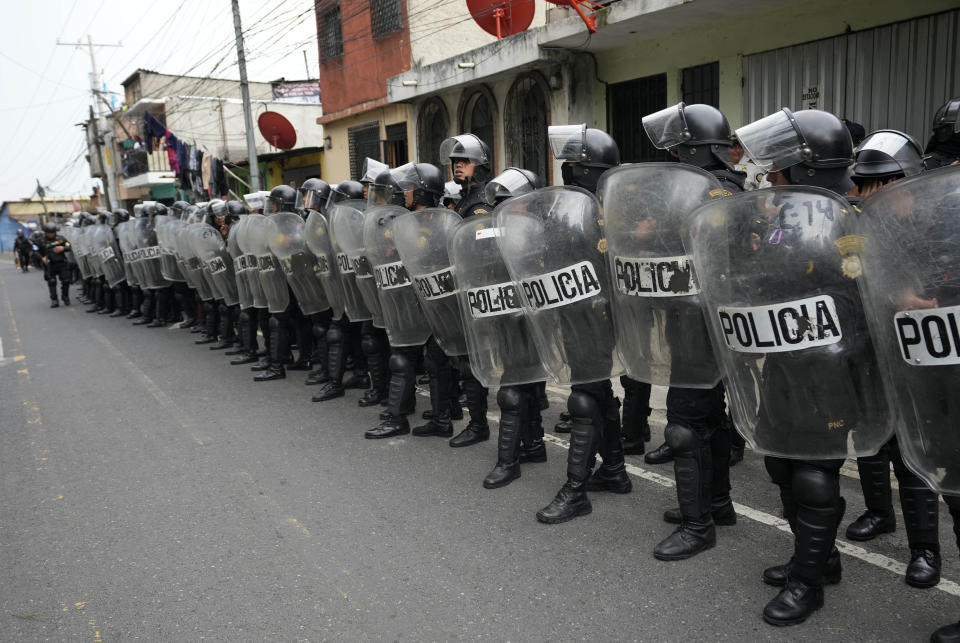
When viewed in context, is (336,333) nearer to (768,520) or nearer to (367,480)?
(367,480)

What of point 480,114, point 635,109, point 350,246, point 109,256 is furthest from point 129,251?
point 635,109

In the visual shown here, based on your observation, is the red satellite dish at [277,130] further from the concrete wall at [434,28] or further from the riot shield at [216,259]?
the riot shield at [216,259]

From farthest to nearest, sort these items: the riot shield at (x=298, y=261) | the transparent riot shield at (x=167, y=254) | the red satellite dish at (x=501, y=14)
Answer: the red satellite dish at (x=501, y=14)
the transparent riot shield at (x=167, y=254)
the riot shield at (x=298, y=261)

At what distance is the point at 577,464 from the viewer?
354 cm

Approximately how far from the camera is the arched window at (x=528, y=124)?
449 inches

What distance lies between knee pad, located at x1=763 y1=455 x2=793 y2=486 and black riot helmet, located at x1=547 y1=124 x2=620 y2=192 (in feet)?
5.44

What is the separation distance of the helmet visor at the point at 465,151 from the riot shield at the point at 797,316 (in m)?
2.31

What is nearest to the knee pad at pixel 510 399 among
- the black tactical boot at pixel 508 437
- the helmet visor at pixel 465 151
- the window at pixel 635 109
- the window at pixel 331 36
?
the black tactical boot at pixel 508 437

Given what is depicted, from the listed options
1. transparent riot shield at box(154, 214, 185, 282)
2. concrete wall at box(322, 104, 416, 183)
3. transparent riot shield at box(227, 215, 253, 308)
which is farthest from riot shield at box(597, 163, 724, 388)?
concrete wall at box(322, 104, 416, 183)

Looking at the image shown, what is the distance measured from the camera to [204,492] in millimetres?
4156

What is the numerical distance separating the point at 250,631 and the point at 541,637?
3.62 ft

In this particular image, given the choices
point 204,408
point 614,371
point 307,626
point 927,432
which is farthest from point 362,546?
point 204,408

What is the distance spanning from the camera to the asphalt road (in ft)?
8.84

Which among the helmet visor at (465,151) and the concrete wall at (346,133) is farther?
the concrete wall at (346,133)
